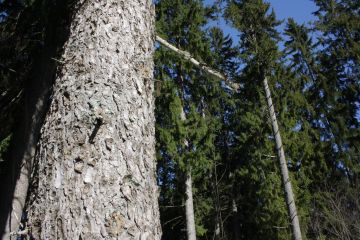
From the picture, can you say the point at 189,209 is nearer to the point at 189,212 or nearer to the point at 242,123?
the point at 189,212

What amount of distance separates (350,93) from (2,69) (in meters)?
20.9

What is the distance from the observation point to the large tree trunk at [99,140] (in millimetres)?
1555

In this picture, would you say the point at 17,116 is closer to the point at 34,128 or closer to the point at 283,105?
the point at 34,128

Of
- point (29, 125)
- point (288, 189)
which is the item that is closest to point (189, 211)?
point (288, 189)

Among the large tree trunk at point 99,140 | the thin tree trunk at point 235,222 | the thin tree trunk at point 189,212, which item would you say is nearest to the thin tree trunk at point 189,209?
the thin tree trunk at point 189,212

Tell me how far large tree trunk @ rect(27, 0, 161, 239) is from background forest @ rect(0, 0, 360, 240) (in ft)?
14.2

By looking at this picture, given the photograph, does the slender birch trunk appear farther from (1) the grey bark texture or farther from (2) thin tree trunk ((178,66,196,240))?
(1) the grey bark texture

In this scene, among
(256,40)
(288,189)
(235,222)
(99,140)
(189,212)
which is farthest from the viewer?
(235,222)

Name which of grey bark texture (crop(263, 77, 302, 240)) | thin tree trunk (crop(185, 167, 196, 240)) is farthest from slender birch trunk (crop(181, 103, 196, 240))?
grey bark texture (crop(263, 77, 302, 240))

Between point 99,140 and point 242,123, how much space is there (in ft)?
54.0

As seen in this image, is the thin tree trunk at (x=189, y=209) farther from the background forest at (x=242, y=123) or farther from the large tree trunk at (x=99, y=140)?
the large tree trunk at (x=99, y=140)

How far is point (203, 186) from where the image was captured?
14.6 m

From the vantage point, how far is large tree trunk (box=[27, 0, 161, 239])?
1.55 m

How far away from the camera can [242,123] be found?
17.8 m
